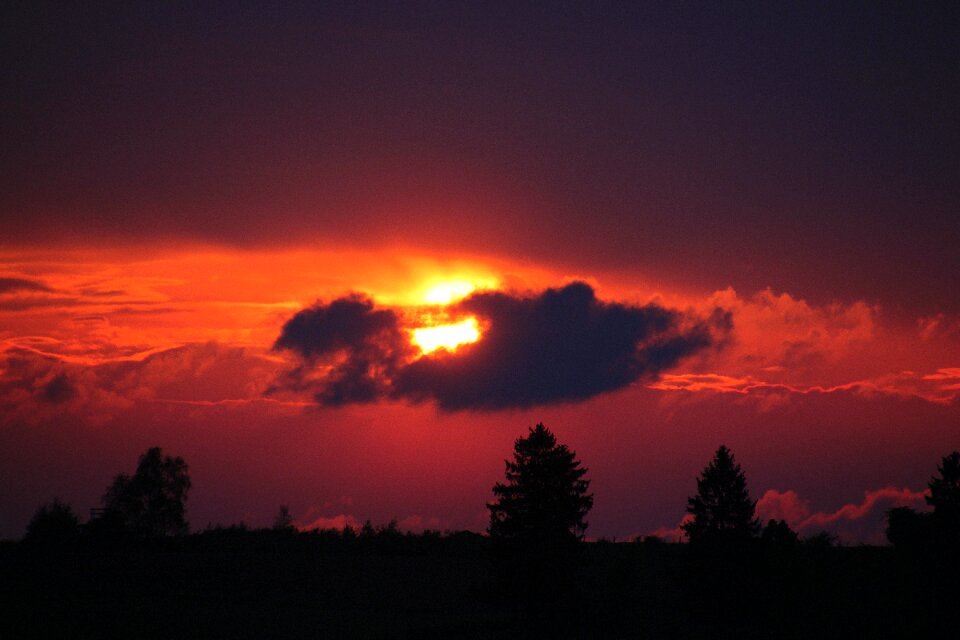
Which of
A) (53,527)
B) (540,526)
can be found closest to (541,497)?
(540,526)

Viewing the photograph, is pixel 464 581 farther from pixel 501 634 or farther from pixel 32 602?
pixel 32 602

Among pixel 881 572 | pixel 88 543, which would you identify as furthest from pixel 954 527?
pixel 88 543

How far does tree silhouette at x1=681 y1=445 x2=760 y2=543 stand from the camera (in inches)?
2800

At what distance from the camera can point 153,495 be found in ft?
425

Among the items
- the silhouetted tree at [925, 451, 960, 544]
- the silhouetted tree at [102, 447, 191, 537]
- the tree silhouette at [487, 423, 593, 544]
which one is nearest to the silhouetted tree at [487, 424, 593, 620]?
the tree silhouette at [487, 423, 593, 544]

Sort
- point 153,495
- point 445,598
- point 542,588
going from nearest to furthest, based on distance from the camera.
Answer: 1. point 542,588
2. point 445,598
3. point 153,495

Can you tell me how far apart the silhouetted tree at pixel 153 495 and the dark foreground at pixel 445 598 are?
31.9 metres

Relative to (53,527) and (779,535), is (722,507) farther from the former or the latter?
(53,527)

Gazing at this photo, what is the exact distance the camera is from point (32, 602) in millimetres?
67625

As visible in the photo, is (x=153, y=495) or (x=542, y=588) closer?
(x=542, y=588)

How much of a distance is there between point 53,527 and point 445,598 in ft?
136

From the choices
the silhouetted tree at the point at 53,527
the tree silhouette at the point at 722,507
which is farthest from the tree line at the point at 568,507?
the silhouetted tree at the point at 53,527

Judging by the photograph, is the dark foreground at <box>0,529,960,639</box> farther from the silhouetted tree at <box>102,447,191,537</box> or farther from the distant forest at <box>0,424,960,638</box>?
the silhouetted tree at <box>102,447,191,537</box>

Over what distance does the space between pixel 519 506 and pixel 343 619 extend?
14.6 meters
